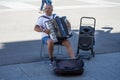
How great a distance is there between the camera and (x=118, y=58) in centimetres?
809

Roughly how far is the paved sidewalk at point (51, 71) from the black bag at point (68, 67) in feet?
0.33

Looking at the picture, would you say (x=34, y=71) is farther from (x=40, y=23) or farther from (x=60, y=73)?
(x=40, y=23)

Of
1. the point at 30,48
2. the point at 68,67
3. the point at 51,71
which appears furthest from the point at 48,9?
the point at 30,48

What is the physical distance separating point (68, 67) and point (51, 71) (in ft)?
1.70

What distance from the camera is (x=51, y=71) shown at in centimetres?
714

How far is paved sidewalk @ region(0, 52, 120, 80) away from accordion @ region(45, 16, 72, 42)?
2.28 feet

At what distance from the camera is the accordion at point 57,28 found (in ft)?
24.1

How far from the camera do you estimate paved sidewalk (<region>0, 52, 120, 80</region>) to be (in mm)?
6777

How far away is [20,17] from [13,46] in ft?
17.1

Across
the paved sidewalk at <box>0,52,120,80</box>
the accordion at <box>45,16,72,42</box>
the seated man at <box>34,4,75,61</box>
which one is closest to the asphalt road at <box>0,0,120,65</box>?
the paved sidewalk at <box>0,52,120,80</box>

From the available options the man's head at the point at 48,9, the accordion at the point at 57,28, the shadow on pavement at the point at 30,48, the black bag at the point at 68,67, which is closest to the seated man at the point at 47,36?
the man's head at the point at 48,9

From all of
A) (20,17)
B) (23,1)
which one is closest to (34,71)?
(20,17)

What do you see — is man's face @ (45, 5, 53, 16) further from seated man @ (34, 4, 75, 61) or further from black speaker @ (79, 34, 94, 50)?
black speaker @ (79, 34, 94, 50)

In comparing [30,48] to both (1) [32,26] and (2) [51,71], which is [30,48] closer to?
(2) [51,71]
